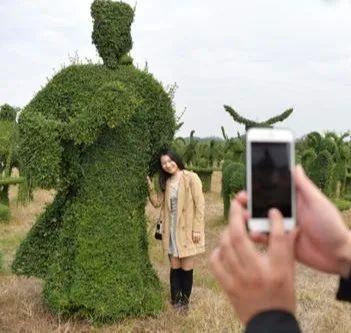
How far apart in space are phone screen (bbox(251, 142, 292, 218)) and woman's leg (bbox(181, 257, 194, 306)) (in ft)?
15.5

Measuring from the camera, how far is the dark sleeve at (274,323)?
1.02 m

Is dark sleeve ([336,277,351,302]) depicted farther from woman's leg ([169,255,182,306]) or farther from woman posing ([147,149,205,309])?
woman's leg ([169,255,182,306])

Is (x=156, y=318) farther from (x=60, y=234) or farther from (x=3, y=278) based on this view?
(x=3, y=278)

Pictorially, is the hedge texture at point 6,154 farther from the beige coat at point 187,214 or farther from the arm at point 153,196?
the beige coat at point 187,214

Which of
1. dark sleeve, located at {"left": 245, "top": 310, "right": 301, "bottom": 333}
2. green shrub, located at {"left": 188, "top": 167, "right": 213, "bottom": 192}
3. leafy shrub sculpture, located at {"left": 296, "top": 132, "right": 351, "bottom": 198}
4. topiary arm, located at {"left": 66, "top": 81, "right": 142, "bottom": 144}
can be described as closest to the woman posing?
topiary arm, located at {"left": 66, "top": 81, "right": 142, "bottom": 144}

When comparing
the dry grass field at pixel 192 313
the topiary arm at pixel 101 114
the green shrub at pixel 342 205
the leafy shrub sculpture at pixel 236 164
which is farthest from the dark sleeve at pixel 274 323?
the green shrub at pixel 342 205

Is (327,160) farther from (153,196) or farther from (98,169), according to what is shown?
(98,169)

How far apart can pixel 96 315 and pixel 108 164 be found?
3.81ft

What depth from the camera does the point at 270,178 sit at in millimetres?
1167

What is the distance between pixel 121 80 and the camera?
5273 millimetres

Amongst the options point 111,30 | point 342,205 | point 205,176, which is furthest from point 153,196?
point 205,176

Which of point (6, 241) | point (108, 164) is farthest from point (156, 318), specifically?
point (6, 241)

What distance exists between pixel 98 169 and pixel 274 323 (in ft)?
13.5

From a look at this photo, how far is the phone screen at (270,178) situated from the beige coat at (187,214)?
14.8ft
